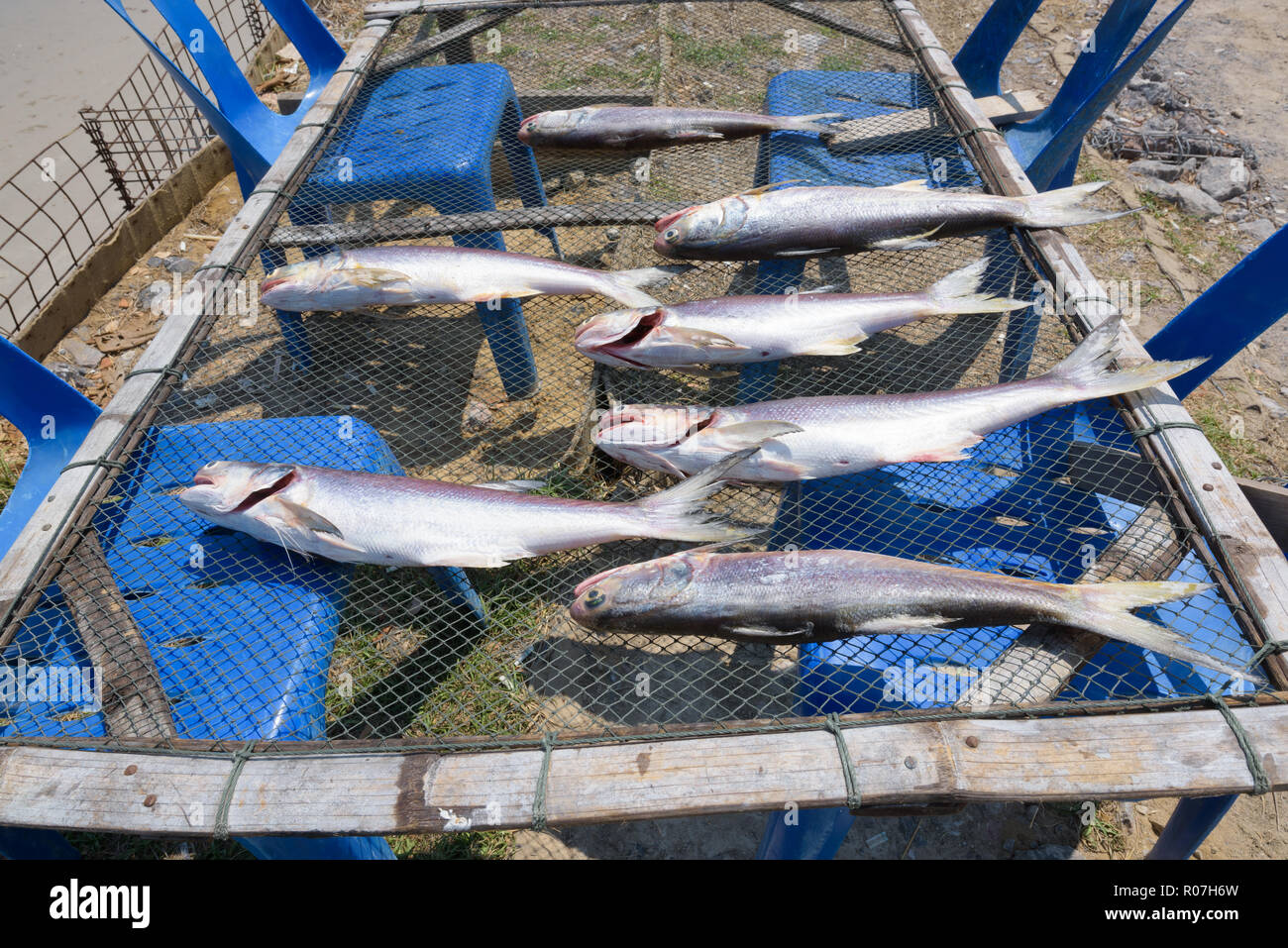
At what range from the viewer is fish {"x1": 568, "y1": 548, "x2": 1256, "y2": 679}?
2.71m

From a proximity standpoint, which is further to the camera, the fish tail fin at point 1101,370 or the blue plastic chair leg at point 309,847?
the fish tail fin at point 1101,370

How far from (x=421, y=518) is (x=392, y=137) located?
133 inches

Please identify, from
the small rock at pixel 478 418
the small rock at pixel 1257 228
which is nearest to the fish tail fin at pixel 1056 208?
the small rock at pixel 478 418

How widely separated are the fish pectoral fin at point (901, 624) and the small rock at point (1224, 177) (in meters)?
6.92

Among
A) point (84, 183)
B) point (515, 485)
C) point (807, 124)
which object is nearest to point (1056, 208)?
point (807, 124)

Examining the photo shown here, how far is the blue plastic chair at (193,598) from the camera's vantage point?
276cm

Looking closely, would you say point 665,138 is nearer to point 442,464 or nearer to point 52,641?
point 442,464

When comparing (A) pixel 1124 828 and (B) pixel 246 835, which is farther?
(A) pixel 1124 828

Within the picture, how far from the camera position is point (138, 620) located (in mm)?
3004

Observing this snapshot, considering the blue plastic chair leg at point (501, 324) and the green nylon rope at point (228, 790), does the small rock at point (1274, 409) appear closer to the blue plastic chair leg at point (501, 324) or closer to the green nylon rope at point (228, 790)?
the blue plastic chair leg at point (501, 324)

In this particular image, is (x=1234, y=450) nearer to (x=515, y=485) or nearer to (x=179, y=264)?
(x=515, y=485)

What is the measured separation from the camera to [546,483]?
344cm

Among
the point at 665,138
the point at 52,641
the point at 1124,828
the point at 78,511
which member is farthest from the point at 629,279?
the point at 1124,828
